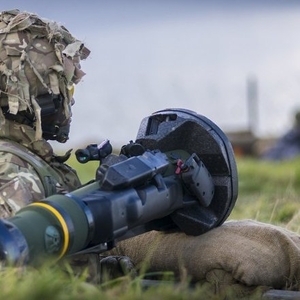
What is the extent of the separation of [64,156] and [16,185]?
560 mm

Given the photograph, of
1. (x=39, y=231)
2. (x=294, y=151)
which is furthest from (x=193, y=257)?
(x=294, y=151)

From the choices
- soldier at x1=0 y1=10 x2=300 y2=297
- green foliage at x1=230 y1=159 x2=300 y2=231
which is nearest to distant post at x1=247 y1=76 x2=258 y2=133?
green foliage at x1=230 y1=159 x2=300 y2=231

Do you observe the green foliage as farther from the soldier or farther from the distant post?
the distant post

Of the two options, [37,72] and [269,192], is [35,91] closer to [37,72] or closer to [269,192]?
[37,72]

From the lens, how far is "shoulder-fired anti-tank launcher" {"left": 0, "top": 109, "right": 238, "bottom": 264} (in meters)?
4.67

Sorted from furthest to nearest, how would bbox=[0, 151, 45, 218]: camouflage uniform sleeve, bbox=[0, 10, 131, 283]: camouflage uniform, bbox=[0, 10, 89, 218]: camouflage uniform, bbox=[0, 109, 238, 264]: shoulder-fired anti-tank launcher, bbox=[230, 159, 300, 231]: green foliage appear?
bbox=[230, 159, 300, 231]: green foliage → bbox=[0, 10, 89, 218]: camouflage uniform → bbox=[0, 10, 131, 283]: camouflage uniform → bbox=[0, 151, 45, 218]: camouflage uniform sleeve → bbox=[0, 109, 238, 264]: shoulder-fired anti-tank launcher

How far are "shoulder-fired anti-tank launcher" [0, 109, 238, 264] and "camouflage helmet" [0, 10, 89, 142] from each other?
0.38m

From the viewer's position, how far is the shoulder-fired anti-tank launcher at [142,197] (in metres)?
4.67

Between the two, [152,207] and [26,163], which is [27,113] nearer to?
[26,163]

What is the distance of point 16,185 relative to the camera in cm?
518

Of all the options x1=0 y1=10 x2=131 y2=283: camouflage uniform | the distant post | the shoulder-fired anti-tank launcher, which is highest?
x1=0 y1=10 x2=131 y2=283: camouflage uniform

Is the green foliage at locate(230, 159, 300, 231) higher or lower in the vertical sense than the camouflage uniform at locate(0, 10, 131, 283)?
lower

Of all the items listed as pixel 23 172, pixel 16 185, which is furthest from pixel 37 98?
pixel 16 185

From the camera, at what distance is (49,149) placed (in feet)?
18.2
